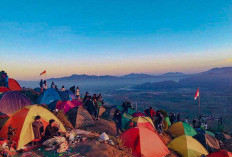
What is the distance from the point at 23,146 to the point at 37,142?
539 mm

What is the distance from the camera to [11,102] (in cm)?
1099

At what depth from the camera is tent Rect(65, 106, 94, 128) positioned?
11.5 meters

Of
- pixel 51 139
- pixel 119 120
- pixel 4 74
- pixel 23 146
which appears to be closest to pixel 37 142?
pixel 23 146

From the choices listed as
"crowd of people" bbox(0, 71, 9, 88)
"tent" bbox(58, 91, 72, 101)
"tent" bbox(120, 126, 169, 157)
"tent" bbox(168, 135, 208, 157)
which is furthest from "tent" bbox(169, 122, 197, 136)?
"crowd of people" bbox(0, 71, 9, 88)

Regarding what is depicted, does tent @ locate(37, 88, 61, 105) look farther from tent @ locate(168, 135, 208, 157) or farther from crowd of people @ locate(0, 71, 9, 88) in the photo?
tent @ locate(168, 135, 208, 157)

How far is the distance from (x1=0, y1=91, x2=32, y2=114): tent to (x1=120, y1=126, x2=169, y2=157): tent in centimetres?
789

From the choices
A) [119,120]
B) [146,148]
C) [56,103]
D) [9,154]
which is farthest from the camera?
[56,103]

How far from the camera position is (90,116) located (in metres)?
12.4

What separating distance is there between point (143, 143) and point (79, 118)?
5497 millimetres

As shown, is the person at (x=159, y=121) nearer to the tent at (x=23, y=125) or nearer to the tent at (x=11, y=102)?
the tent at (x=23, y=125)

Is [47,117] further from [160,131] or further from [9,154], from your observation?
[160,131]

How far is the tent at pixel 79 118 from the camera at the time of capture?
11.5 m

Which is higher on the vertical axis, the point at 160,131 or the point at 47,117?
the point at 47,117

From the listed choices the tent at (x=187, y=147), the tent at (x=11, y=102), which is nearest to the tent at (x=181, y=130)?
the tent at (x=187, y=147)
